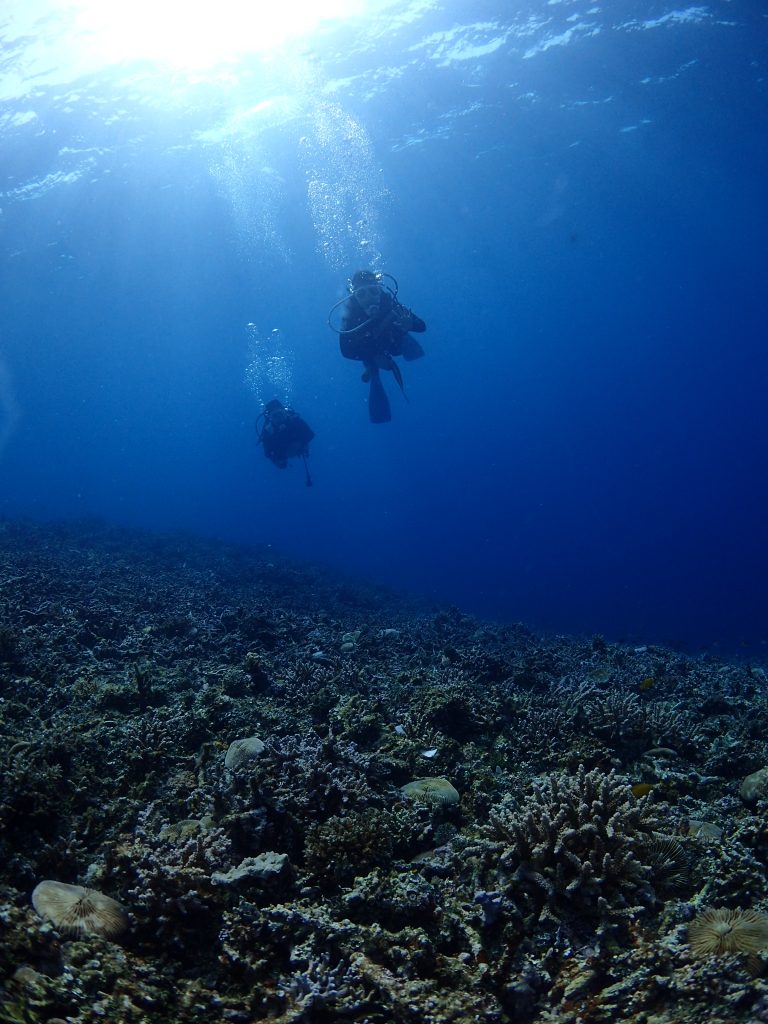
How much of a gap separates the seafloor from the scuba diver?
13.2m

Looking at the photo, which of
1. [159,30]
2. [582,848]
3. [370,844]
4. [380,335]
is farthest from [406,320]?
[582,848]

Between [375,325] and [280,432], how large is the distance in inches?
244

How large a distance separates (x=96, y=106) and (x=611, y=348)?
133543 mm

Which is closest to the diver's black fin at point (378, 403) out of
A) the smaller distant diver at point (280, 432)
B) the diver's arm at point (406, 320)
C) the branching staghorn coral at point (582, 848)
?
the diver's arm at point (406, 320)

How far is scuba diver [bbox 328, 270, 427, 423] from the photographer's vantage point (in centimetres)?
1775

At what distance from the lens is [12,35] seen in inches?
747

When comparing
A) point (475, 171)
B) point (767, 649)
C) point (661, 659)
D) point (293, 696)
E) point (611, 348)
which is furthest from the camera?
point (611, 348)

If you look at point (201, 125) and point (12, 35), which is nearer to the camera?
point (12, 35)

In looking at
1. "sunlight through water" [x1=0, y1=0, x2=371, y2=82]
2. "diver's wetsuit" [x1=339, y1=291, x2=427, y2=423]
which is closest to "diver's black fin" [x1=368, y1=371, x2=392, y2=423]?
"diver's wetsuit" [x1=339, y1=291, x2=427, y2=423]

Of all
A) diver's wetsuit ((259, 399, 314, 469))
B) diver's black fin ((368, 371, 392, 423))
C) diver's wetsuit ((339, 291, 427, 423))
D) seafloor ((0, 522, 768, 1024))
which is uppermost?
diver's wetsuit ((339, 291, 427, 423))

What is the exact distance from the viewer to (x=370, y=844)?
11.9 feet

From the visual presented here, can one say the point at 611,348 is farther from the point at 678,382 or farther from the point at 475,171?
the point at 475,171

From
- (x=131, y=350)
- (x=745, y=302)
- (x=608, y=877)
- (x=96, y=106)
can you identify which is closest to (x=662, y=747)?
(x=608, y=877)

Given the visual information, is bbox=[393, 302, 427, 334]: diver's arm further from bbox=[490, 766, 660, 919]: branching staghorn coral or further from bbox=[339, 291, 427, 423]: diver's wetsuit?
bbox=[490, 766, 660, 919]: branching staghorn coral
